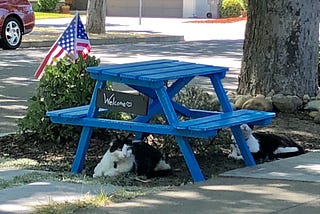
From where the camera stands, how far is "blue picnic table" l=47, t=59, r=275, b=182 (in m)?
7.00

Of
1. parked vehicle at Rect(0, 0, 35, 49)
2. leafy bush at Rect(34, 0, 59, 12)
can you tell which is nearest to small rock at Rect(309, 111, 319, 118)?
parked vehicle at Rect(0, 0, 35, 49)

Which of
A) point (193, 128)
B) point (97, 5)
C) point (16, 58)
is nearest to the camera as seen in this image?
point (193, 128)

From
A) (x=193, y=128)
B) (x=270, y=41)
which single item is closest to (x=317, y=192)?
(x=193, y=128)

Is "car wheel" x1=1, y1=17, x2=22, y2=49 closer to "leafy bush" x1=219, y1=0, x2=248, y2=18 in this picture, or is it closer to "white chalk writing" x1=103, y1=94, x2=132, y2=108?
"white chalk writing" x1=103, y1=94, x2=132, y2=108

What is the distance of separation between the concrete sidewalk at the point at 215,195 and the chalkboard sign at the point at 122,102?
2.44 feet

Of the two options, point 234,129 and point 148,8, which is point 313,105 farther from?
point 148,8

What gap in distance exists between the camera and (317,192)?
6.59 meters

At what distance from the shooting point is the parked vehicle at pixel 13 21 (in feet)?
68.0

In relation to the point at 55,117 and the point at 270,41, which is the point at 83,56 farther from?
the point at 270,41

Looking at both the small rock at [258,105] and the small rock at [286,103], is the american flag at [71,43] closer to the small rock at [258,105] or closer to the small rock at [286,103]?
the small rock at [258,105]

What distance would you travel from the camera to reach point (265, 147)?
8.23 metres

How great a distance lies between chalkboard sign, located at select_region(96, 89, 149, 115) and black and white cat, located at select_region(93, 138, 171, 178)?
1.12 feet

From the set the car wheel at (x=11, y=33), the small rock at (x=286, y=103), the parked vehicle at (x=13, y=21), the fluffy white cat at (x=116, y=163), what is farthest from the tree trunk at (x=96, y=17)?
the fluffy white cat at (x=116, y=163)

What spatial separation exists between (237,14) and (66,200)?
37530mm
